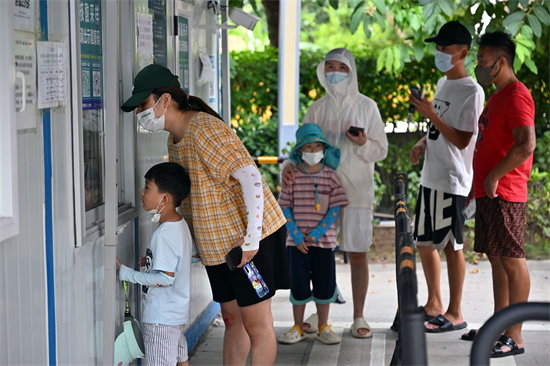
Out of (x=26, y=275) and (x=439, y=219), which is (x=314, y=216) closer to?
(x=439, y=219)

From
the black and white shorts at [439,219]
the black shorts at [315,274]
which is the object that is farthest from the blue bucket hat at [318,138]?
the black and white shorts at [439,219]

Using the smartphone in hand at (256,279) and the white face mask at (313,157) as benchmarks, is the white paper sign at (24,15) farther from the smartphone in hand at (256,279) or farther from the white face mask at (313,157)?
the white face mask at (313,157)

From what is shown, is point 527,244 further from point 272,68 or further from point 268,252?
point 268,252

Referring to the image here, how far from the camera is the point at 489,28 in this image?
4.86m

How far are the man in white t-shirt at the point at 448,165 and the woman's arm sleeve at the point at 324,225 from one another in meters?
0.73

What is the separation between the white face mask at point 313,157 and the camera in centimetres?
376

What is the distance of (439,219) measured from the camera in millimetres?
4012

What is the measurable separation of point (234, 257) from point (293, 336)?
5.02ft

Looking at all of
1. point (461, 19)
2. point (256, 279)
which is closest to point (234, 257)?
point (256, 279)

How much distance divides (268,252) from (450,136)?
5.54 feet

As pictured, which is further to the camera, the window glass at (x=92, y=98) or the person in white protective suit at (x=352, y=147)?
the person in white protective suit at (x=352, y=147)

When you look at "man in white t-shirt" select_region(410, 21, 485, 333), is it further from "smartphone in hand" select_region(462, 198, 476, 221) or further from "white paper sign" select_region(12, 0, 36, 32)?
"white paper sign" select_region(12, 0, 36, 32)

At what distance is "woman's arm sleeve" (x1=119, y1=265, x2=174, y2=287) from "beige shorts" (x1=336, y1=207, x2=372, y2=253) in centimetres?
160

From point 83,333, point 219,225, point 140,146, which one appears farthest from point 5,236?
point 140,146
